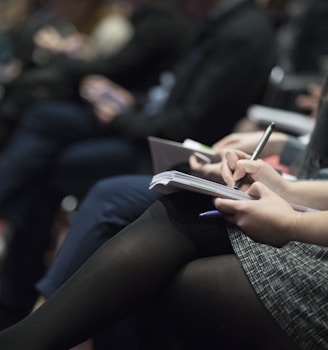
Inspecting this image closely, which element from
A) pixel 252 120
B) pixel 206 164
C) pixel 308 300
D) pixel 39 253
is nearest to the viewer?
pixel 308 300

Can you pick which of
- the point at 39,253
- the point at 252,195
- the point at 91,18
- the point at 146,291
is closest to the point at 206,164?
the point at 252,195

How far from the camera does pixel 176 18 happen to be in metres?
2.41

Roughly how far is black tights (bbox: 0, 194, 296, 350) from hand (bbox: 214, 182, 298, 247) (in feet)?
0.17

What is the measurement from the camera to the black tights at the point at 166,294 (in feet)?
3.44

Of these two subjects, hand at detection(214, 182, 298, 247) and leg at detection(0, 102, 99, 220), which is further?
leg at detection(0, 102, 99, 220)

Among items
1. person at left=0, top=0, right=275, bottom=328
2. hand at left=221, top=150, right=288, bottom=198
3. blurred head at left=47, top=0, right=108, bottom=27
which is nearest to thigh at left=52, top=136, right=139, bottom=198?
person at left=0, top=0, right=275, bottom=328

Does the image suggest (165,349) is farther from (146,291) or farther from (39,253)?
(39,253)

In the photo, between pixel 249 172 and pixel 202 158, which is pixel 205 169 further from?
pixel 249 172

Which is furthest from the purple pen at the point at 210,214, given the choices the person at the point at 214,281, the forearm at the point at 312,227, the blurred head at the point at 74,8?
the blurred head at the point at 74,8

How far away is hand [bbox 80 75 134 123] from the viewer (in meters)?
2.32

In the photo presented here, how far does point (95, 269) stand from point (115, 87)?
4.65 ft

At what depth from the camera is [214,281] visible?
108 centimetres

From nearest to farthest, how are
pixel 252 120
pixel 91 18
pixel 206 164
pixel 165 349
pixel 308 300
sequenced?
pixel 308 300
pixel 165 349
pixel 206 164
pixel 252 120
pixel 91 18

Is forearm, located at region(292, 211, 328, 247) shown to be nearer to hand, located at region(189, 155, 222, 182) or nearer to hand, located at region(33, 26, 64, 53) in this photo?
hand, located at region(189, 155, 222, 182)
